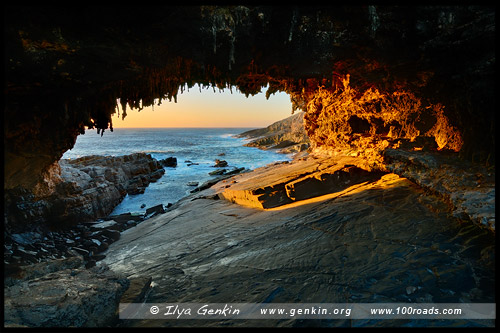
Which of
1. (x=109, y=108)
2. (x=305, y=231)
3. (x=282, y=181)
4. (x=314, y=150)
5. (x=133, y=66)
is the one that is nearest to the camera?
(x=133, y=66)

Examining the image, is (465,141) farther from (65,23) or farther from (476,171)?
(65,23)

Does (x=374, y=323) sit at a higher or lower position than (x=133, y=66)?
lower

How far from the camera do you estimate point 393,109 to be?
29.9ft

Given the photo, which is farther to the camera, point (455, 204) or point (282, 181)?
point (282, 181)

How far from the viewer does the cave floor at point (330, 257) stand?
3.64 m

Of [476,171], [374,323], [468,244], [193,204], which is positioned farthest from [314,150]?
[374,323]

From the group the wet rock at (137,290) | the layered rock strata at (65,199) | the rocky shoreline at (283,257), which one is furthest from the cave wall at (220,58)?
the wet rock at (137,290)

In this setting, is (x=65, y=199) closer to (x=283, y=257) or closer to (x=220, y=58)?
(x=220, y=58)

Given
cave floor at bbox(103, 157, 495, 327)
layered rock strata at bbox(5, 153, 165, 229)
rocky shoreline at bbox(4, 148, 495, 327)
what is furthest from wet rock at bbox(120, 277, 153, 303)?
layered rock strata at bbox(5, 153, 165, 229)

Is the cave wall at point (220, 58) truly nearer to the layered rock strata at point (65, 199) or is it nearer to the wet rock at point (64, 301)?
the layered rock strata at point (65, 199)

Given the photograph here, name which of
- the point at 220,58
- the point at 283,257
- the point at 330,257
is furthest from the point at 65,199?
the point at 330,257

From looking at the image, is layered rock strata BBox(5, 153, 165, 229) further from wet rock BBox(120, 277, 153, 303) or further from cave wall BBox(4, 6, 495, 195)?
wet rock BBox(120, 277, 153, 303)

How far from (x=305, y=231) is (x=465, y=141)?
4.47 metres

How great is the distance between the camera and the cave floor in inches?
143
